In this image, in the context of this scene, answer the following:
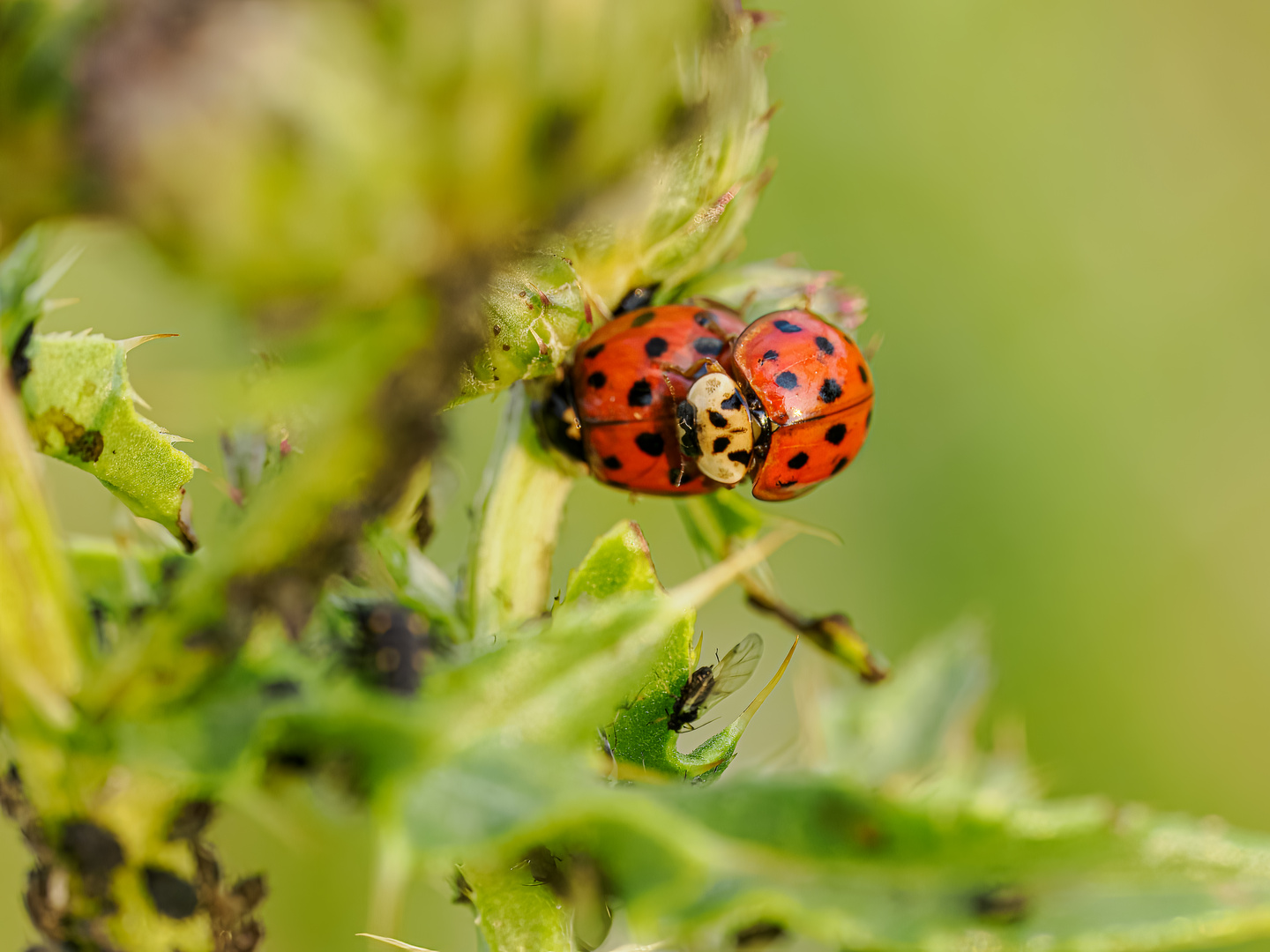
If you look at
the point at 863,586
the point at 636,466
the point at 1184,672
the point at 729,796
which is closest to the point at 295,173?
the point at 729,796

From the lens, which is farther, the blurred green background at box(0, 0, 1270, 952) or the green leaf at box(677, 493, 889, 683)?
the blurred green background at box(0, 0, 1270, 952)

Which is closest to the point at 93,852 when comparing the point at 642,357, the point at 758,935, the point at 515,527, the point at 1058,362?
the point at 515,527

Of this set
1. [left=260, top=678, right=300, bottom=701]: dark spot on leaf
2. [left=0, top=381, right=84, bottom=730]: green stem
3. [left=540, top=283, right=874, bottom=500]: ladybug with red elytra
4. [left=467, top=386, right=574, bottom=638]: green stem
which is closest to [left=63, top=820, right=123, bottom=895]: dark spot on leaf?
[left=0, top=381, right=84, bottom=730]: green stem

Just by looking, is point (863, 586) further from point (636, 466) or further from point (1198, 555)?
point (636, 466)

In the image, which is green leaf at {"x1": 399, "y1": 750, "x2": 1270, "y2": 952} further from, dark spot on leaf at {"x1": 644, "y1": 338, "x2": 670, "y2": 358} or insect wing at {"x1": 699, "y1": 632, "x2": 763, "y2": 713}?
dark spot on leaf at {"x1": 644, "y1": 338, "x2": 670, "y2": 358}

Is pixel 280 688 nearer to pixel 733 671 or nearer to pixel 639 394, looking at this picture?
pixel 733 671

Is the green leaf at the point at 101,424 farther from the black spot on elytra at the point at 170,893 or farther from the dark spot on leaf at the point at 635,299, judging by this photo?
the dark spot on leaf at the point at 635,299

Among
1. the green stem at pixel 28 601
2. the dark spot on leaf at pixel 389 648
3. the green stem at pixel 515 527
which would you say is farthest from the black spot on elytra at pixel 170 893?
the green stem at pixel 515 527
